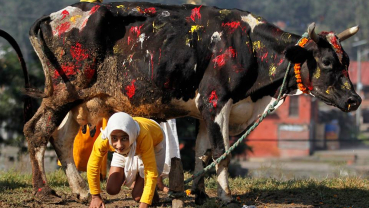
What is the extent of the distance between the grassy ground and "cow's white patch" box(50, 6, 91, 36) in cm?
190

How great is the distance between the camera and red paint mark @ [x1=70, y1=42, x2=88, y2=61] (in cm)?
725

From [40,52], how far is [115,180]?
6.15 ft

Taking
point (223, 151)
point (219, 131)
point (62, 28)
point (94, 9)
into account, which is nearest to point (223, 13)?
point (219, 131)

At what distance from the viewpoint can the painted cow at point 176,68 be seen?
691 cm

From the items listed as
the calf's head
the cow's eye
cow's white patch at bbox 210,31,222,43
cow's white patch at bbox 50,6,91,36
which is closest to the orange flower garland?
the calf's head

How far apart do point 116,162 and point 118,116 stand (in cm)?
84

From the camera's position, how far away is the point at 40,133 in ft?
24.3

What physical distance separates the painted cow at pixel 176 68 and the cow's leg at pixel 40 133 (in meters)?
0.01

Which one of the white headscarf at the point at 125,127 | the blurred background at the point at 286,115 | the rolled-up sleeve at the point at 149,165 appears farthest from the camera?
the blurred background at the point at 286,115

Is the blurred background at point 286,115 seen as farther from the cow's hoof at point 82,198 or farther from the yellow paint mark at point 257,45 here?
the cow's hoof at point 82,198

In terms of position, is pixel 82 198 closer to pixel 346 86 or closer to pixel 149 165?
pixel 149 165

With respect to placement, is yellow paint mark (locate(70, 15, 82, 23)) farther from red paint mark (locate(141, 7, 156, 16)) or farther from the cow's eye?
the cow's eye

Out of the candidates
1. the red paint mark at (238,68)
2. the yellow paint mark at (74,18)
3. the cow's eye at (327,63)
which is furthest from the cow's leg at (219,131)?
the yellow paint mark at (74,18)

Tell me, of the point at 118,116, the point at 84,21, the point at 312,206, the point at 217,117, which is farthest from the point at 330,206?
the point at 84,21
